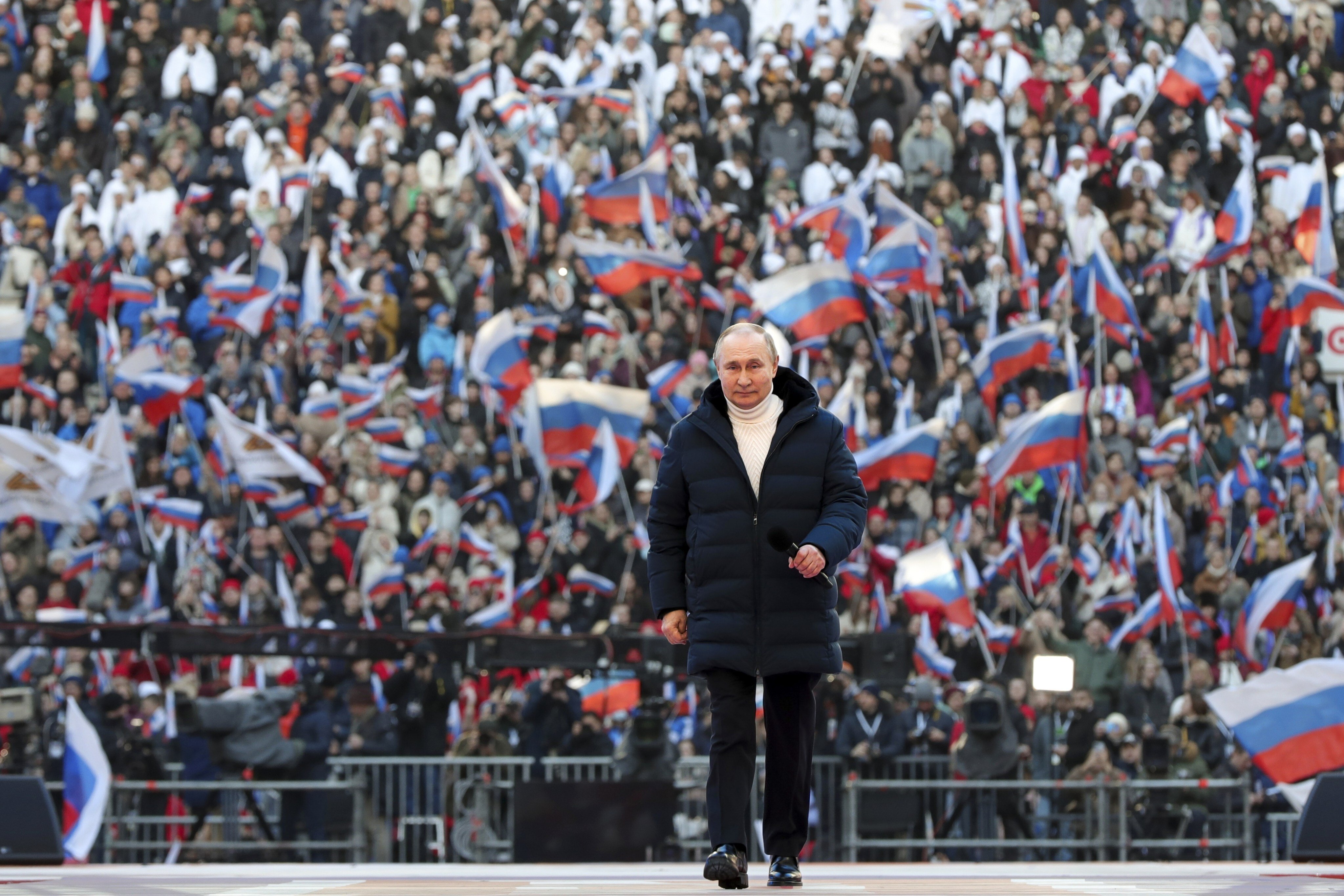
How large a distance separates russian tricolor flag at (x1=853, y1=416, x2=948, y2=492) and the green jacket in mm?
1989

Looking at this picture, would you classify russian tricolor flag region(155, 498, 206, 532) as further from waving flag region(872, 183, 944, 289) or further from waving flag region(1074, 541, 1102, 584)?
waving flag region(1074, 541, 1102, 584)

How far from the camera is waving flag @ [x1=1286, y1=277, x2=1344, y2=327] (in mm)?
19203

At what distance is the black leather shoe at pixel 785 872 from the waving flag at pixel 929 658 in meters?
9.70

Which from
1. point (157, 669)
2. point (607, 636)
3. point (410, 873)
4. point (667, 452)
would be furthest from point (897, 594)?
point (667, 452)

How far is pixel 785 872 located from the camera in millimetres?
6469

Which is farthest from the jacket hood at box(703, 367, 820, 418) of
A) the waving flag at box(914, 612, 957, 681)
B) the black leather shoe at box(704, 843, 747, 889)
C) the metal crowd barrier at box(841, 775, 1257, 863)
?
the waving flag at box(914, 612, 957, 681)

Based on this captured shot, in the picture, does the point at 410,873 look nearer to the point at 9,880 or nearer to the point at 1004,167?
the point at 9,880

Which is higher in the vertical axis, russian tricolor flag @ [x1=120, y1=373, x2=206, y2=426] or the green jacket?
russian tricolor flag @ [x1=120, y1=373, x2=206, y2=426]

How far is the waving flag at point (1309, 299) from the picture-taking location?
63.0 ft

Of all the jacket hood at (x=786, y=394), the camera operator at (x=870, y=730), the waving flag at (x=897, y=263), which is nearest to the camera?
the jacket hood at (x=786, y=394)

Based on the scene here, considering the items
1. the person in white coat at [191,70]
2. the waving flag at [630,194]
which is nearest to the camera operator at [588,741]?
the waving flag at [630,194]

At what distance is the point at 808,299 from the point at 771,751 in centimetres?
1172

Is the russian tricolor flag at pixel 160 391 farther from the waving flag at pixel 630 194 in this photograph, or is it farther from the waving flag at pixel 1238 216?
the waving flag at pixel 1238 216

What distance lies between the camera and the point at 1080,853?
13.5 meters
